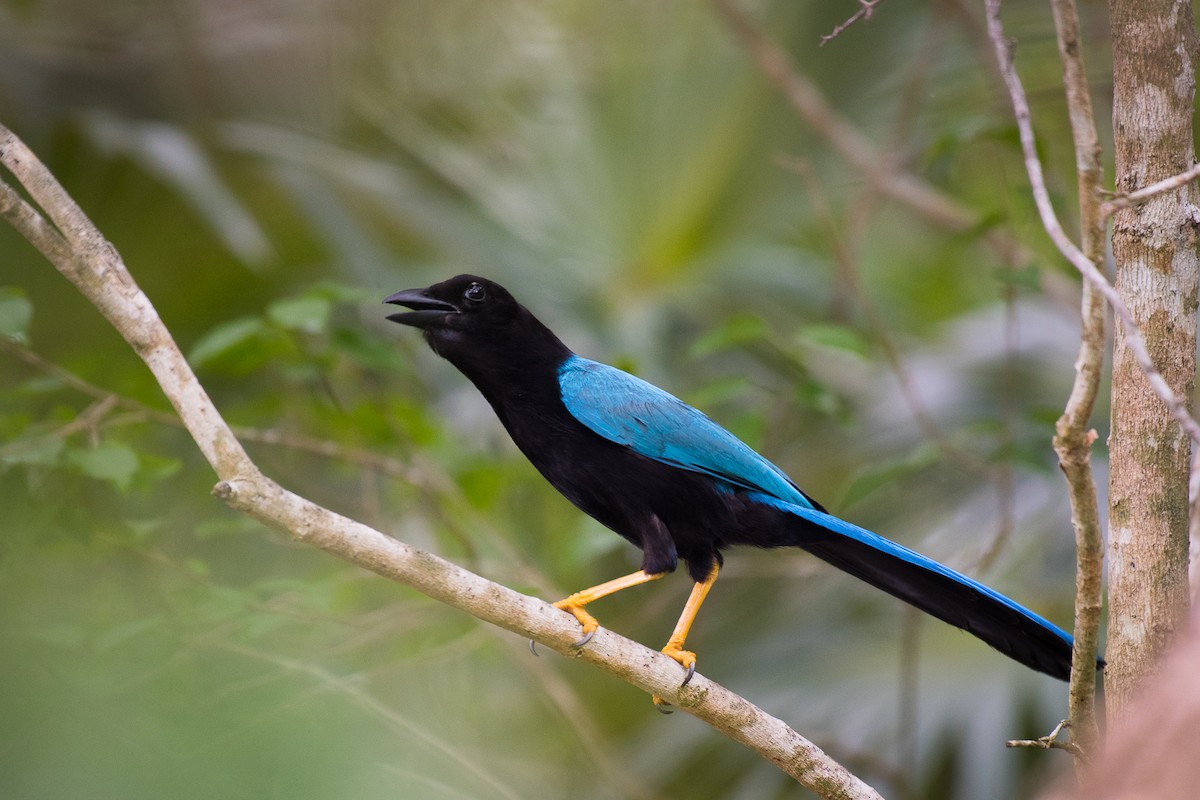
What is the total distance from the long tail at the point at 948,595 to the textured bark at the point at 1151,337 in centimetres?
54

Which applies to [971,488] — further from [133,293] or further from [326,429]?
[133,293]

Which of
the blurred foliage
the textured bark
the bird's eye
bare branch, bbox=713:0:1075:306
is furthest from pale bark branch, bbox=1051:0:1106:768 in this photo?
bare branch, bbox=713:0:1075:306

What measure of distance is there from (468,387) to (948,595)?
313 cm

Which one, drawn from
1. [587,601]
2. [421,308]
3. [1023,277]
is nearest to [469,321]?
[421,308]

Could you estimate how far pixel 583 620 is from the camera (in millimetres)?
3129

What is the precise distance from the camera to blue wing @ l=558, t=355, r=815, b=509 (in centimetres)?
361

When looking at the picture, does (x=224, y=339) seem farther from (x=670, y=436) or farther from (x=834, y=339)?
(x=834, y=339)

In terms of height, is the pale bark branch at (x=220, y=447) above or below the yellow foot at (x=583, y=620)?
above

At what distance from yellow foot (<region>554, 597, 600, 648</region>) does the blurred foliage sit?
0.55m

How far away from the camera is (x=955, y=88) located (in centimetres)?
648

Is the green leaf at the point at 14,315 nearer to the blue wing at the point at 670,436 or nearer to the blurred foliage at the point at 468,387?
the blurred foliage at the point at 468,387

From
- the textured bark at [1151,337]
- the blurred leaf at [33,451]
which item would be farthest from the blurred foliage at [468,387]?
the textured bark at [1151,337]

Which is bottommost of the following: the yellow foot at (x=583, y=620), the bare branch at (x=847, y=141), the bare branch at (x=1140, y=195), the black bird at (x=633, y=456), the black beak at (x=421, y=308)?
Result: the yellow foot at (x=583, y=620)

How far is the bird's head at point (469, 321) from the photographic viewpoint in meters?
3.71
